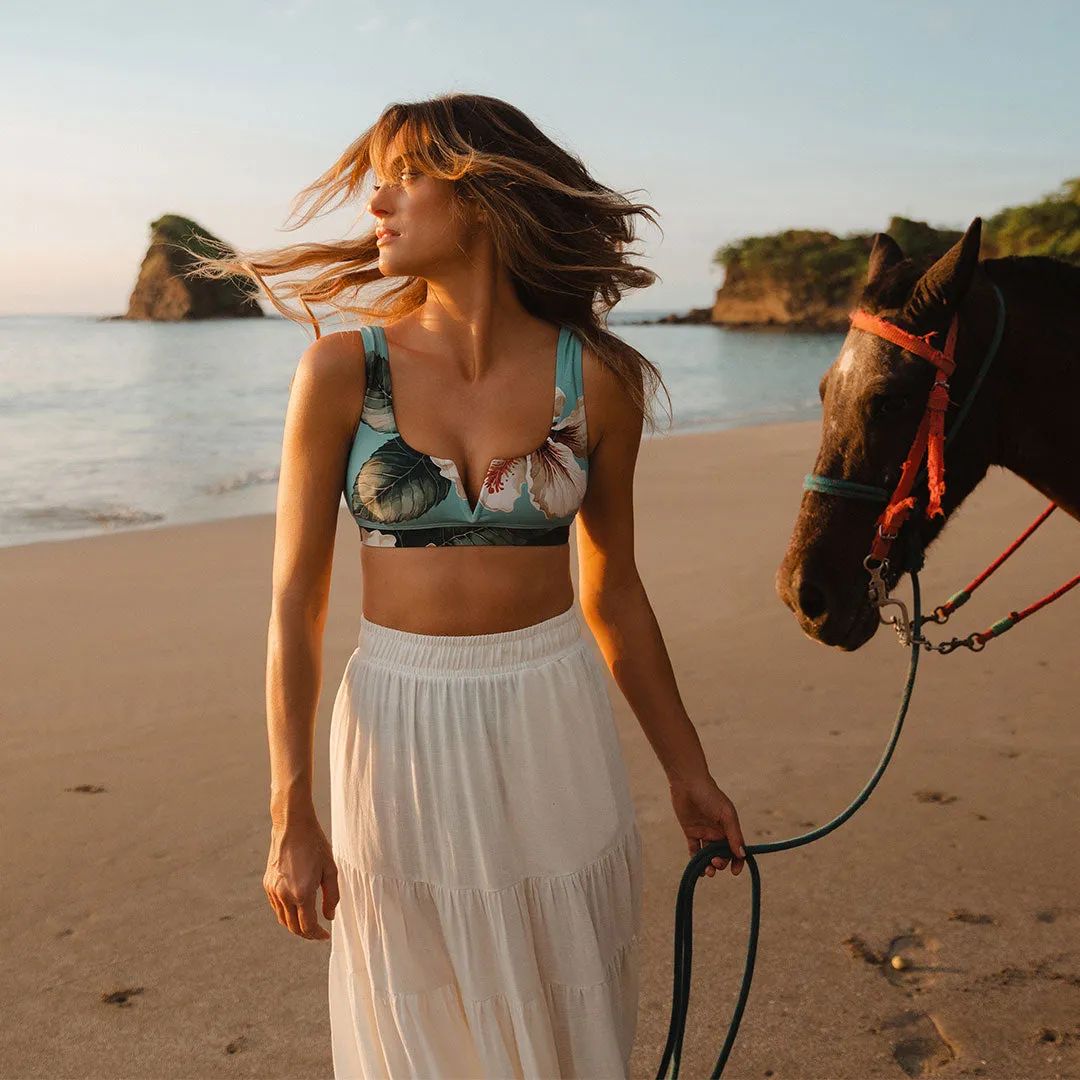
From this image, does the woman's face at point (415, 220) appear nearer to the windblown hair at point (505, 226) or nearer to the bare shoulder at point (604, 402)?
the windblown hair at point (505, 226)

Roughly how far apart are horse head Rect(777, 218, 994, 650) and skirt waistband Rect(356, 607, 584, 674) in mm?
801

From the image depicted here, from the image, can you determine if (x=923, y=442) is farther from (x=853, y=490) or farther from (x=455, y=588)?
(x=455, y=588)

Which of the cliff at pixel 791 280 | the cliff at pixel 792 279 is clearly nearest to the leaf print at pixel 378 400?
the cliff at pixel 791 280

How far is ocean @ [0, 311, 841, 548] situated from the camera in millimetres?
11078

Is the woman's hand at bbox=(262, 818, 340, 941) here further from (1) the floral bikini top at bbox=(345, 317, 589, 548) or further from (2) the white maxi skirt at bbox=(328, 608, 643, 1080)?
(1) the floral bikini top at bbox=(345, 317, 589, 548)

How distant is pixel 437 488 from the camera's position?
155cm

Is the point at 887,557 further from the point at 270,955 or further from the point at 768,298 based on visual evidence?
the point at 768,298

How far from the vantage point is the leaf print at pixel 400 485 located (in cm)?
154

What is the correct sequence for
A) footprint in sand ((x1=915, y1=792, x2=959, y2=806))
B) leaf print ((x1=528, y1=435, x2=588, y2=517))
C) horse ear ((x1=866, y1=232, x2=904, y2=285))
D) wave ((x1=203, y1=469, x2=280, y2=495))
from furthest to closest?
1. wave ((x1=203, y1=469, x2=280, y2=495))
2. footprint in sand ((x1=915, y1=792, x2=959, y2=806))
3. horse ear ((x1=866, y1=232, x2=904, y2=285))
4. leaf print ((x1=528, y1=435, x2=588, y2=517))

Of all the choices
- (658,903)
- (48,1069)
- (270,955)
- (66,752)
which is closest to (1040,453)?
(658,903)

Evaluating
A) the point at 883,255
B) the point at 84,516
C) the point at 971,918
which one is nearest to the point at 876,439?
the point at 883,255

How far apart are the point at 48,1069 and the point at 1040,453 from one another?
99.9 inches

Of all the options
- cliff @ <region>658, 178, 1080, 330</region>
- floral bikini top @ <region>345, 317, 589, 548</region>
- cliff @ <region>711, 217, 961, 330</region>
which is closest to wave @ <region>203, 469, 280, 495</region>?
floral bikini top @ <region>345, 317, 589, 548</region>

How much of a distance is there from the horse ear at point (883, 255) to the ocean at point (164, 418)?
0.70 metres
